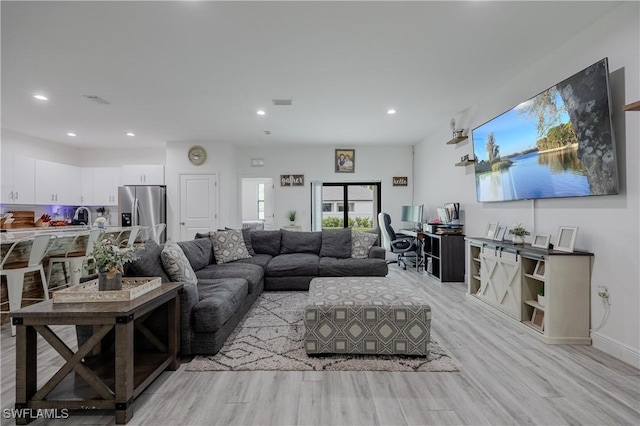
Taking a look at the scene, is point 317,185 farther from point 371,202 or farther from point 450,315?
point 450,315

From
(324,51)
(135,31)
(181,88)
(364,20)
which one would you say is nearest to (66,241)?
(181,88)

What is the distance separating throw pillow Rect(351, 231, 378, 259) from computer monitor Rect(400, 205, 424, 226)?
71.8 inches

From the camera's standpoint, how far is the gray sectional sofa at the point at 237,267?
239 cm

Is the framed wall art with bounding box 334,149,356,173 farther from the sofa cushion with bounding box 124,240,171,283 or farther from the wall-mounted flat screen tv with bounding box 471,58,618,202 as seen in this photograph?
the sofa cushion with bounding box 124,240,171,283

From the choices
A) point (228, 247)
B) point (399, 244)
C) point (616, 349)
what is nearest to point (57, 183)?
point (228, 247)

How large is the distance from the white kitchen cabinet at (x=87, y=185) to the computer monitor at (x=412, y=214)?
727 centimetres

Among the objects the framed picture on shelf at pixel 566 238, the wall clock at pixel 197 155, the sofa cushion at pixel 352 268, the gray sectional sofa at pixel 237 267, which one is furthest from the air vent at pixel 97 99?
the framed picture on shelf at pixel 566 238

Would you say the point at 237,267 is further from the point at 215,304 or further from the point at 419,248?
the point at 419,248

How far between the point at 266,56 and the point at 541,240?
336 centimetres

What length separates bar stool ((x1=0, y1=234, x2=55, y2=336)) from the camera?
2930 millimetres

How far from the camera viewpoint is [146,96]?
409 cm

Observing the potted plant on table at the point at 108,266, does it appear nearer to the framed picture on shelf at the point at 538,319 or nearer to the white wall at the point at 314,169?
the framed picture on shelf at the point at 538,319

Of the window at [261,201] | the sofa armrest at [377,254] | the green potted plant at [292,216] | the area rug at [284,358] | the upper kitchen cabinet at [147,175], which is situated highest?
the upper kitchen cabinet at [147,175]

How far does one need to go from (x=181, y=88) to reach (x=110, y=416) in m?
3.52
